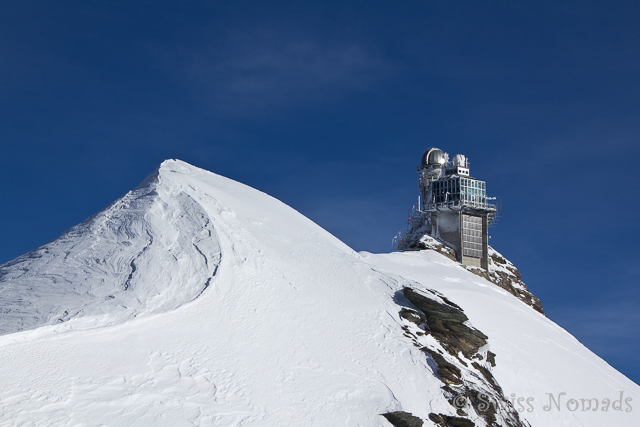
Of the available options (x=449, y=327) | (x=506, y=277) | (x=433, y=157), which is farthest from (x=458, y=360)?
(x=433, y=157)

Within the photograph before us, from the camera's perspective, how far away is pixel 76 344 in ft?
54.4

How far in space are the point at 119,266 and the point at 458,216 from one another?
5570 centimetres

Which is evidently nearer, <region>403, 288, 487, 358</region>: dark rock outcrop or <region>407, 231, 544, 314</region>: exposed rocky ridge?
<region>403, 288, 487, 358</region>: dark rock outcrop

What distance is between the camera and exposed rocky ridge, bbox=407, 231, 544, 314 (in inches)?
2557

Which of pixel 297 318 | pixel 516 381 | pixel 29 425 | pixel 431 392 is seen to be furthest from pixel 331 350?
pixel 29 425

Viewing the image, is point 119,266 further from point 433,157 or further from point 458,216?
point 433,157

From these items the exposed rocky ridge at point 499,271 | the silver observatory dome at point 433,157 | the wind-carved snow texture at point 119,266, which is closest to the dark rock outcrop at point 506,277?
the exposed rocky ridge at point 499,271

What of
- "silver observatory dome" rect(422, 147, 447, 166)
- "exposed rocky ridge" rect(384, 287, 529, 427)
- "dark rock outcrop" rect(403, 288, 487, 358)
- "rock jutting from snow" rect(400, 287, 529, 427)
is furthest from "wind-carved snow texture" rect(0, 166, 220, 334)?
"silver observatory dome" rect(422, 147, 447, 166)

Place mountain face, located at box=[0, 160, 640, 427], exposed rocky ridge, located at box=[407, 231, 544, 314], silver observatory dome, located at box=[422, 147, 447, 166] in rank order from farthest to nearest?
silver observatory dome, located at box=[422, 147, 447, 166] → exposed rocky ridge, located at box=[407, 231, 544, 314] → mountain face, located at box=[0, 160, 640, 427]

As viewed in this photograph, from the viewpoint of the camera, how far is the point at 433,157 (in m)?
82.1

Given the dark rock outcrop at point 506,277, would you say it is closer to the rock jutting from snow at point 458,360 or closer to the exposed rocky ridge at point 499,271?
the exposed rocky ridge at point 499,271

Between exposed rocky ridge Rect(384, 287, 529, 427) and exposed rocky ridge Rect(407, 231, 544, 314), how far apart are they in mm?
41542

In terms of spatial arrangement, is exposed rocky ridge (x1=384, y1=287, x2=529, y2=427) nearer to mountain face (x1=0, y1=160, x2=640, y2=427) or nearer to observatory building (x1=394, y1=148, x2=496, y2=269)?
mountain face (x1=0, y1=160, x2=640, y2=427)

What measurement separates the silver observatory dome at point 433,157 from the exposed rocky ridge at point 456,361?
5831 centimetres
